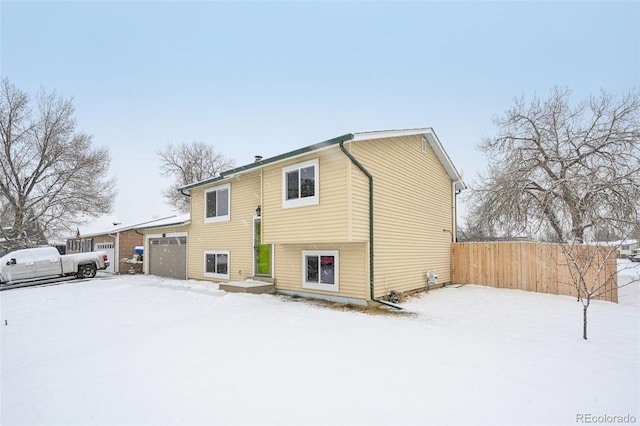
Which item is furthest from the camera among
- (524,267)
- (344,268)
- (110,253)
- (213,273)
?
(110,253)

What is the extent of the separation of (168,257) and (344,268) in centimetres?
1139

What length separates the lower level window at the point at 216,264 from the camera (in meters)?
13.5

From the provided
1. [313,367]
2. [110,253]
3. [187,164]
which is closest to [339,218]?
[313,367]

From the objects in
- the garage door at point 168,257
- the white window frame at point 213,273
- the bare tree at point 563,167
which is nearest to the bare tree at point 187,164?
the garage door at point 168,257

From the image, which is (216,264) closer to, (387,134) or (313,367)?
(387,134)

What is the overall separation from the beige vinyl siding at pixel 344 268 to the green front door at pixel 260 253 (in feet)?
3.26

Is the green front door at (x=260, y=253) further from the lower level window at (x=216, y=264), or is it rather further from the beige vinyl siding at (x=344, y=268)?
the lower level window at (x=216, y=264)

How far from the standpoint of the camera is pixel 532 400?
11.8 ft

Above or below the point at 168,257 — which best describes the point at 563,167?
above

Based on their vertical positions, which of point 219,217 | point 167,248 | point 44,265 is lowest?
point 44,265

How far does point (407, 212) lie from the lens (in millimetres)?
11289

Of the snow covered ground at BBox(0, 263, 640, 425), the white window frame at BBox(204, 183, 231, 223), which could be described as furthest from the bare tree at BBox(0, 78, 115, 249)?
the snow covered ground at BBox(0, 263, 640, 425)

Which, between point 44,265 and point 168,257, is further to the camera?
point 168,257

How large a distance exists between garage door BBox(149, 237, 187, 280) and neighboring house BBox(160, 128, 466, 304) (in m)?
1.80
